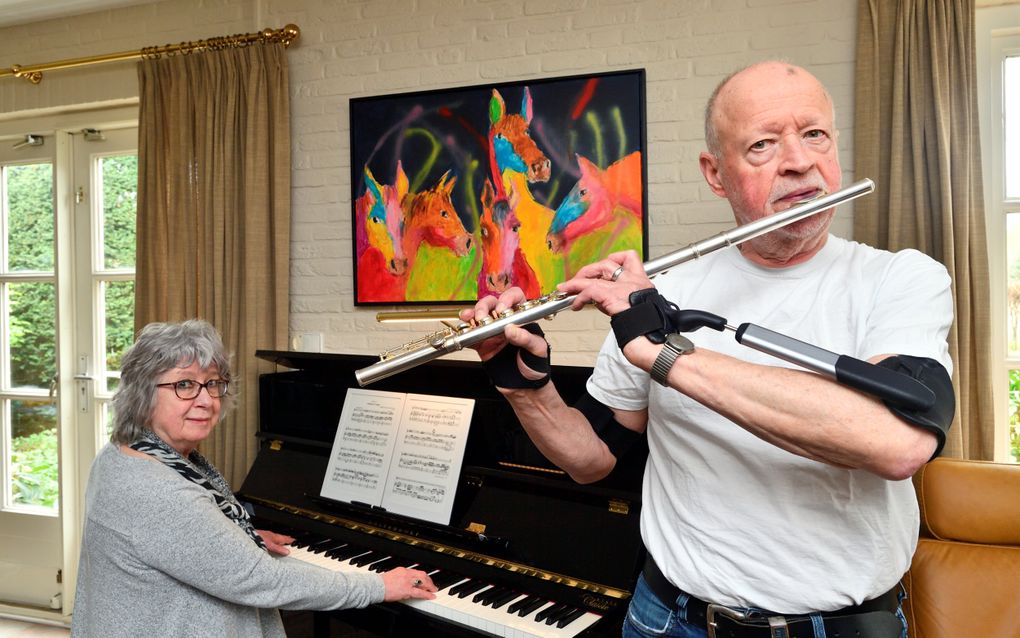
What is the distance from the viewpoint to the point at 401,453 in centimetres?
243

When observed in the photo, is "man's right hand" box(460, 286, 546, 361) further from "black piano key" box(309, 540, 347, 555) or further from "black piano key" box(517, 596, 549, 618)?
"black piano key" box(309, 540, 347, 555)

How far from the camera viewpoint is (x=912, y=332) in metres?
1.09

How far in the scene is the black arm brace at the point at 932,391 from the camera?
0.99 metres

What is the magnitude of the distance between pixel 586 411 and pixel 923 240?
145 centimetres

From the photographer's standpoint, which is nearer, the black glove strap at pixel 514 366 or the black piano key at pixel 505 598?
the black glove strap at pixel 514 366

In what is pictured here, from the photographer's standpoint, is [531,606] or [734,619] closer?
[734,619]

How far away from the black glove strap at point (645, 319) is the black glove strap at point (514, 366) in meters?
0.25

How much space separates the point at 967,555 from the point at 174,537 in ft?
5.97

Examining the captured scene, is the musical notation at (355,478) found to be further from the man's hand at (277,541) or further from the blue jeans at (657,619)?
the blue jeans at (657,619)

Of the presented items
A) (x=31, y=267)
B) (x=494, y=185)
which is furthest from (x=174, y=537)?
(x=31, y=267)

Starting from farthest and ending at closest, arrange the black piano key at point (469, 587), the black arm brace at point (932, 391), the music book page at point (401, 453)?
1. the music book page at point (401, 453)
2. the black piano key at point (469, 587)
3. the black arm brace at point (932, 391)

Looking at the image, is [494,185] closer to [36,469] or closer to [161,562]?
[161,562]

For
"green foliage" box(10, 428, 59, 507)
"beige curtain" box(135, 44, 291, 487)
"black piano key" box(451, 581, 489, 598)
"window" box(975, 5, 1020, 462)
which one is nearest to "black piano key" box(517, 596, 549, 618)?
"black piano key" box(451, 581, 489, 598)

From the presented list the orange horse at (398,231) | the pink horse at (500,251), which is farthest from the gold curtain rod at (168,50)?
the pink horse at (500,251)
